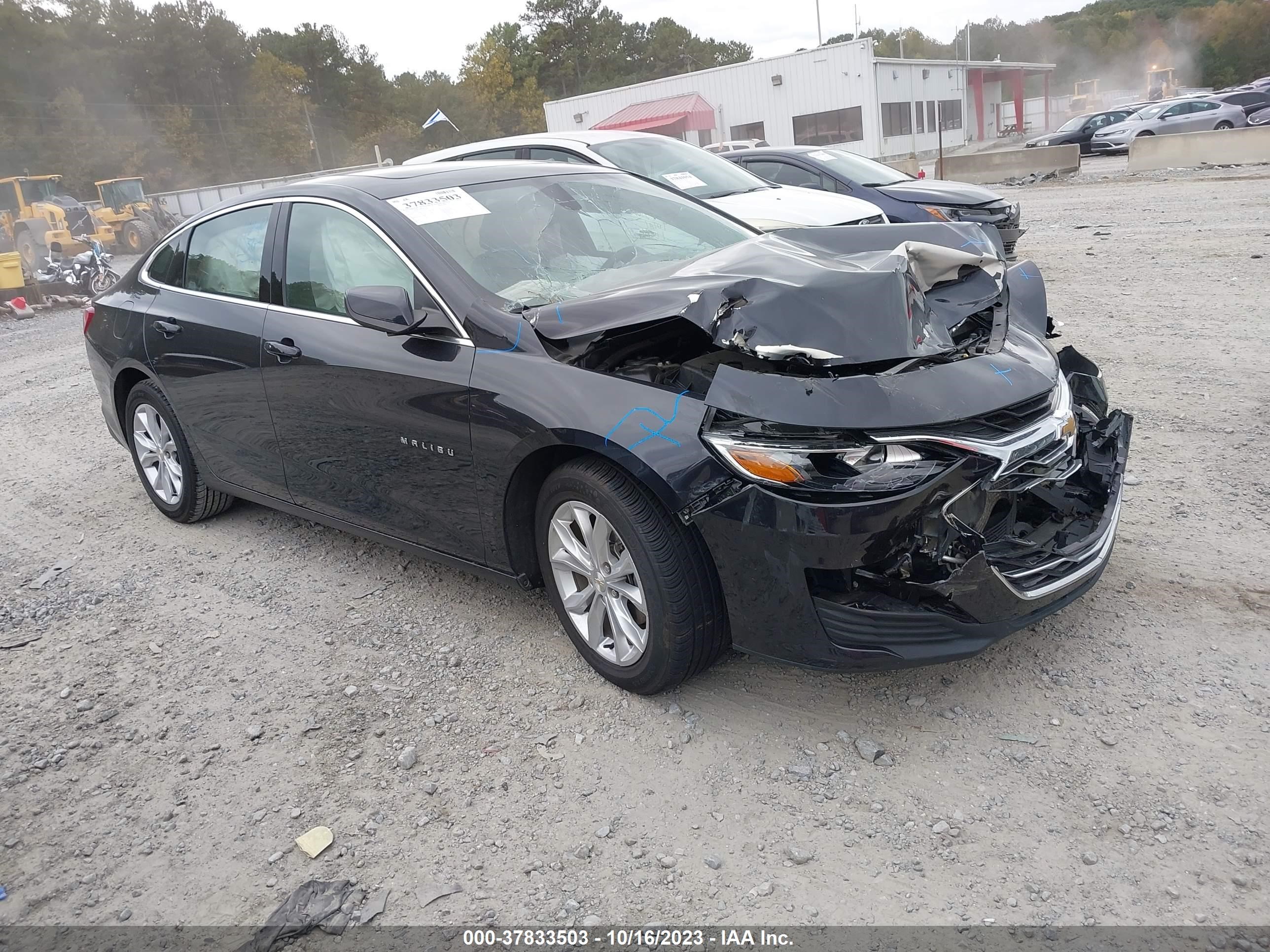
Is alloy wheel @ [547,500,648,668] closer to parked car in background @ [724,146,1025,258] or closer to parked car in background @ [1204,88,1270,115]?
parked car in background @ [724,146,1025,258]

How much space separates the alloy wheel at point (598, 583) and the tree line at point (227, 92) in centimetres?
Answer: 5571

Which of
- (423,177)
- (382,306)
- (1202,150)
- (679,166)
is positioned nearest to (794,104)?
(1202,150)

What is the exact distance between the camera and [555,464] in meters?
3.33

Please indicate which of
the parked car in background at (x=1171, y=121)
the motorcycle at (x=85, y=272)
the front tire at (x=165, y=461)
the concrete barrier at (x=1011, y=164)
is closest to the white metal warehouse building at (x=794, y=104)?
the parked car in background at (x=1171, y=121)

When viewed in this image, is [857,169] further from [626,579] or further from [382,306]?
[626,579]

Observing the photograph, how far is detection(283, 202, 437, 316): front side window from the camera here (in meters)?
3.71

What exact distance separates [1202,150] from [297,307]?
2026cm

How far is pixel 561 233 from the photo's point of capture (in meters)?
3.97

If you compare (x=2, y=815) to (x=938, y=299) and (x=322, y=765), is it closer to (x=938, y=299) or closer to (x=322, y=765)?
(x=322, y=765)

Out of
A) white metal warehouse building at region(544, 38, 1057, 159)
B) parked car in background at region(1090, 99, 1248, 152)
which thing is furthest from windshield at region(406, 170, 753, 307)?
white metal warehouse building at region(544, 38, 1057, 159)

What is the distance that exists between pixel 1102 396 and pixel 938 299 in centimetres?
94

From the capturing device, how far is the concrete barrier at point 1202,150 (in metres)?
18.2

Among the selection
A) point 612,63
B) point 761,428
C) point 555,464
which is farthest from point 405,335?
point 612,63

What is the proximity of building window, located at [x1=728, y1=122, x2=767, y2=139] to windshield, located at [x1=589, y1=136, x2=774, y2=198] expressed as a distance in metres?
35.0
